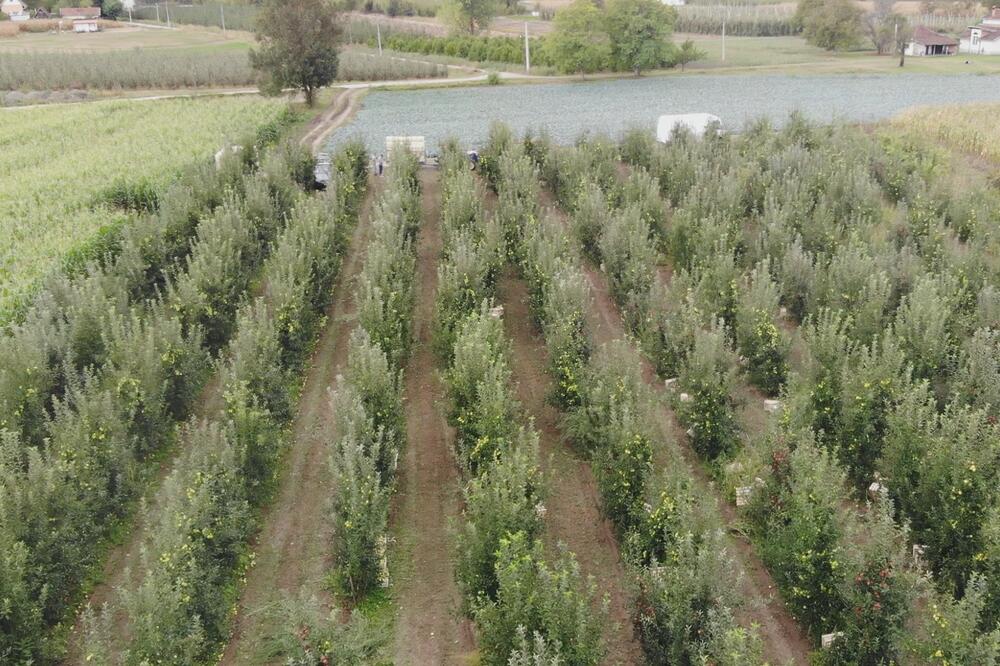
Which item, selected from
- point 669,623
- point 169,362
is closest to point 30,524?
point 169,362

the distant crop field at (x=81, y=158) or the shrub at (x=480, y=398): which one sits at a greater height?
the distant crop field at (x=81, y=158)

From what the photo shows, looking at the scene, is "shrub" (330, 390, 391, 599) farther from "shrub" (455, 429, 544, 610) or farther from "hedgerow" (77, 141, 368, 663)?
"hedgerow" (77, 141, 368, 663)

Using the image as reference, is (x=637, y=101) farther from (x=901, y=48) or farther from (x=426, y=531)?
(x=426, y=531)

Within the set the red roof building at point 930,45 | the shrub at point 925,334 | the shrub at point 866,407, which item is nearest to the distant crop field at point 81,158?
the shrub at point 866,407

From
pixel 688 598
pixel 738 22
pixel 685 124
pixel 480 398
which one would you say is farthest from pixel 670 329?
pixel 738 22

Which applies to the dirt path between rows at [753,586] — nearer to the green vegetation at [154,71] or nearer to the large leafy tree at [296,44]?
the large leafy tree at [296,44]

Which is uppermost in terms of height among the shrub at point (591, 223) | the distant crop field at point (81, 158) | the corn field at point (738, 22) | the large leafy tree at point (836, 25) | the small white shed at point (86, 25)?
the small white shed at point (86, 25)

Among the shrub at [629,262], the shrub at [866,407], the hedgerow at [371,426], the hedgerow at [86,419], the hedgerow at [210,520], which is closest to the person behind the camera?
the hedgerow at [210,520]
